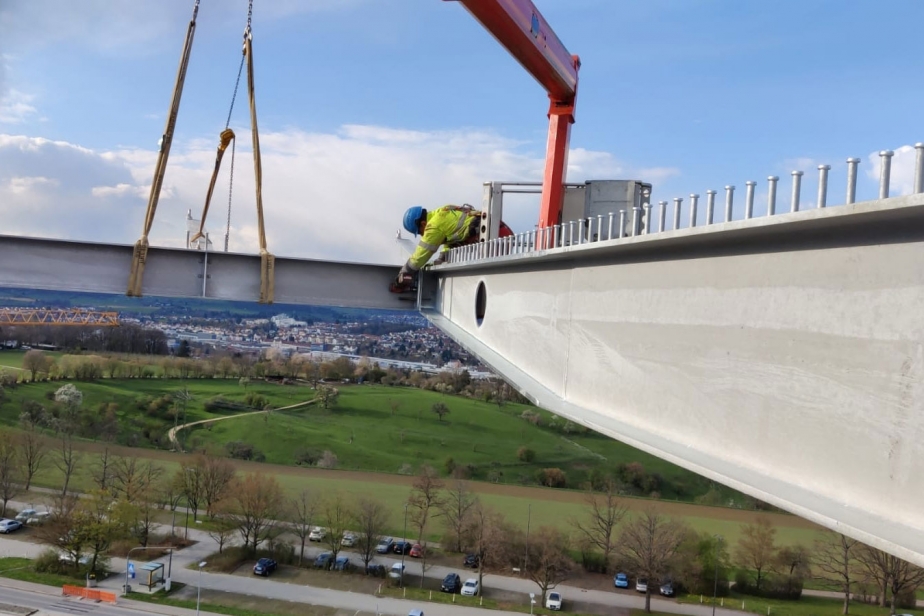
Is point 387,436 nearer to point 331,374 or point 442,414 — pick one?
point 442,414

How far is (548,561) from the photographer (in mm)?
28000

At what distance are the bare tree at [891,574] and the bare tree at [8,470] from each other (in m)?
39.0

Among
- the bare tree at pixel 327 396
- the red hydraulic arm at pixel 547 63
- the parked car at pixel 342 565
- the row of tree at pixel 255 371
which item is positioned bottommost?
the parked car at pixel 342 565

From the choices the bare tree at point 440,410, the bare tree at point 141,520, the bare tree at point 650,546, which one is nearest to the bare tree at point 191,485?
the bare tree at point 141,520

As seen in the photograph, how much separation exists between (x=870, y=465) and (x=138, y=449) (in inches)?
2059

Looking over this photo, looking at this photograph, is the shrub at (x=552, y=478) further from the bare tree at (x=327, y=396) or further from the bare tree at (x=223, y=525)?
the bare tree at (x=327, y=396)

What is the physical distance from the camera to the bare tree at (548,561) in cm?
2772

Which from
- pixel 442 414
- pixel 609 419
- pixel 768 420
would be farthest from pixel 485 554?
pixel 442 414

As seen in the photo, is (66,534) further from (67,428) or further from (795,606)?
(795,606)

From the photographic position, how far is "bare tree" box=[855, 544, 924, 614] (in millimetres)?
28219

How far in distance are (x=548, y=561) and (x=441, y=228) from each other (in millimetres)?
18390

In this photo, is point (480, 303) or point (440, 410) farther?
point (440, 410)

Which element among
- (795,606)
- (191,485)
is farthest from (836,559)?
(191,485)

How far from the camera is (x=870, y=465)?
4.43 meters
